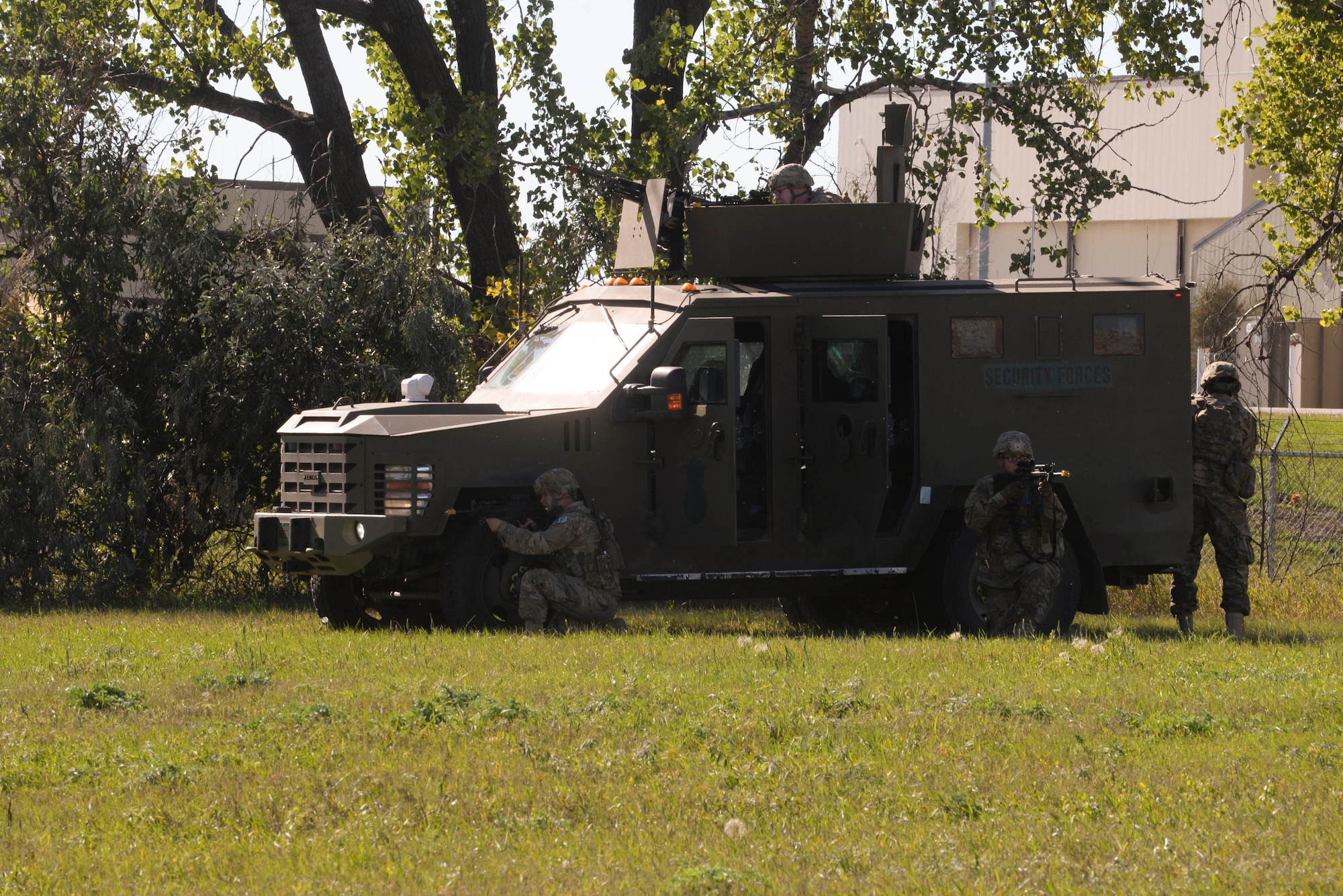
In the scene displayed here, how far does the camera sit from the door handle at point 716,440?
34.8 feet

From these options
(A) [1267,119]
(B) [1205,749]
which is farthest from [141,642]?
(A) [1267,119]

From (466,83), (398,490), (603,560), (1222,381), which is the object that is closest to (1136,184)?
(466,83)

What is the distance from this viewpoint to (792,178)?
1198 cm

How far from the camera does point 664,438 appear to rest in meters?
10.7

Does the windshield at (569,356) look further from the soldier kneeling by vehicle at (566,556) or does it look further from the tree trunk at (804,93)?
the tree trunk at (804,93)

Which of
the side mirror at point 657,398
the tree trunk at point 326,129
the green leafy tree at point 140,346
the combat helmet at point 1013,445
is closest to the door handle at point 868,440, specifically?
the combat helmet at point 1013,445

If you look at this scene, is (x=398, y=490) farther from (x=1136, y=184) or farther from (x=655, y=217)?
(x=1136, y=184)

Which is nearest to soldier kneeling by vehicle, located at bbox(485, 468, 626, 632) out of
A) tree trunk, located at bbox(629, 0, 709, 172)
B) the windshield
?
the windshield

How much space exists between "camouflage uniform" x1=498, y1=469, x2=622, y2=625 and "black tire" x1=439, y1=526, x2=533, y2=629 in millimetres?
158

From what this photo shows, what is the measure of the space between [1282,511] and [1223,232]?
3311 cm

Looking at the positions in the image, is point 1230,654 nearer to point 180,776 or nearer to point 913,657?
point 913,657

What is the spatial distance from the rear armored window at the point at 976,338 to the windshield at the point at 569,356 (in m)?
1.98

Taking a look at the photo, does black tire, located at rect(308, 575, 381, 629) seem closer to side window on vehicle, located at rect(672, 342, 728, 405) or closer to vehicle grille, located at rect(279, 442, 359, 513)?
vehicle grille, located at rect(279, 442, 359, 513)

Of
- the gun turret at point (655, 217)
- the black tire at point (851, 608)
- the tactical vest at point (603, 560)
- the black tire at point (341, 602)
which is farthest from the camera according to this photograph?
the gun turret at point (655, 217)
